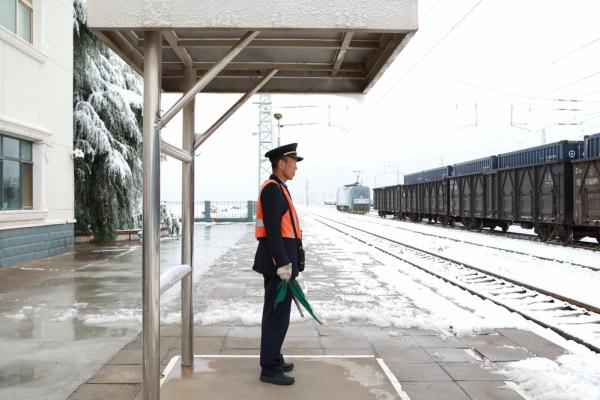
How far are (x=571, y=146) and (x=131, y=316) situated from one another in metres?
17.5

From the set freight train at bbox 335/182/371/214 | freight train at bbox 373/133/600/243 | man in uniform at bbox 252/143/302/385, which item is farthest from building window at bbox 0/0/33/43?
freight train at bbox 335/182/371/214

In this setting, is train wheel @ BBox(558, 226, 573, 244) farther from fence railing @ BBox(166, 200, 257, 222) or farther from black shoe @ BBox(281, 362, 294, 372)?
fence railing @ BBox(166, 200, 257, 222)

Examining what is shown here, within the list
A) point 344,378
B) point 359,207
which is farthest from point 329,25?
point 359,207

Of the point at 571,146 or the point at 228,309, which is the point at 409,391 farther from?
the point at 571,146

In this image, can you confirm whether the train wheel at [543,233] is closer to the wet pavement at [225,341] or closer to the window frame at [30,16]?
the wet pavement at [225,341]

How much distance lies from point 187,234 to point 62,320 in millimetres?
3193

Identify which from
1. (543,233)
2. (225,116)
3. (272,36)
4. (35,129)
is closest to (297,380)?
(225,116)

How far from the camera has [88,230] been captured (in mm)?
18906

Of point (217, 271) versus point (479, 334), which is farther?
point (217, 271)

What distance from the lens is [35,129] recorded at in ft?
43.8

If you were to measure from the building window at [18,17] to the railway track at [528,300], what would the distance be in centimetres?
1076

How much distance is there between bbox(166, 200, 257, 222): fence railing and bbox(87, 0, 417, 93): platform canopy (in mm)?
31619

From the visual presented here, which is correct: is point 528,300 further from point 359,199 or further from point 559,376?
point 359,199

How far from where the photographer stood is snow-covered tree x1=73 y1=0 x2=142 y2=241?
57.8 ft
